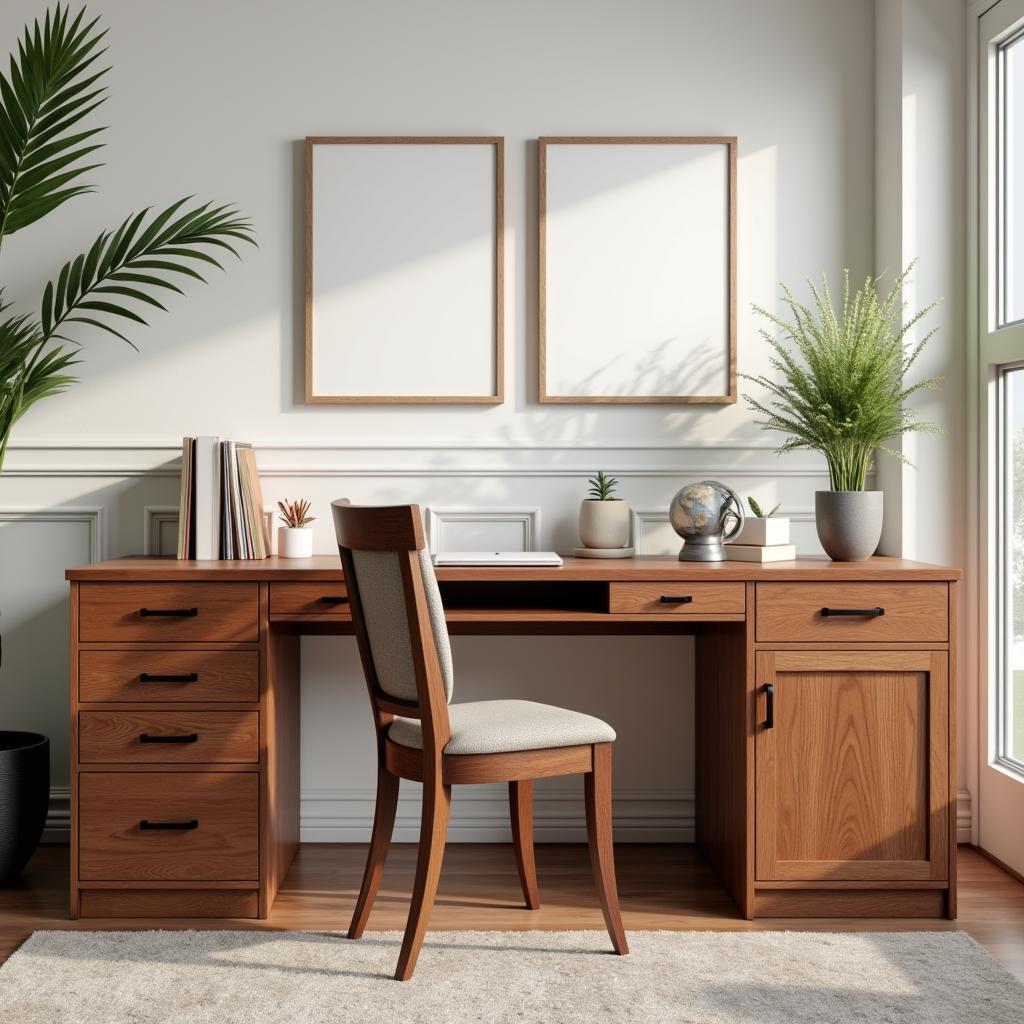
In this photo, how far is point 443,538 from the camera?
115 inches

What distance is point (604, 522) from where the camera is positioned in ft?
9.14

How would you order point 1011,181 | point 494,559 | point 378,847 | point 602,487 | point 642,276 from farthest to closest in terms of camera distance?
1. point 642,276
2. point 602,487
3. point 1011,181
4. point 494,559
5. point 378,847

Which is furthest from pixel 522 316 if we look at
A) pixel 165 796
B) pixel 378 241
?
pixel 165 796

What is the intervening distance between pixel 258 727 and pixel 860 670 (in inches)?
53.7

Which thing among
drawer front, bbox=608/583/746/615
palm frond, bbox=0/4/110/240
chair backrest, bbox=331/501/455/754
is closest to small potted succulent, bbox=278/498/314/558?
chair backrest, bbox=331/501/455/754

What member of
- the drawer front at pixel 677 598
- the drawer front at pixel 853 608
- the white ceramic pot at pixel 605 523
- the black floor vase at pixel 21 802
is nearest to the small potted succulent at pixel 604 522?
the white ceramic pot at pixel 605 523

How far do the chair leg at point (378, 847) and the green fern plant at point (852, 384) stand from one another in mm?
1321

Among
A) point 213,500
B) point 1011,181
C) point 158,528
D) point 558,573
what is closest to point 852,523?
point 558,573

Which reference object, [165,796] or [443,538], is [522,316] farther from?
[165,796]

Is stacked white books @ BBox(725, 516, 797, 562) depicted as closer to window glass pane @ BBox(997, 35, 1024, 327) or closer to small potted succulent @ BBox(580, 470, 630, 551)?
small potted succulent @ BBox(580, 470, 630, 551)

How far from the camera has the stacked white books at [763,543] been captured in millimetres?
2604

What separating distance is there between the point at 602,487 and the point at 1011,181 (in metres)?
1.31

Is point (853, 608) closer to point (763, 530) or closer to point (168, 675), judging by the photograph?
point (763, 530)

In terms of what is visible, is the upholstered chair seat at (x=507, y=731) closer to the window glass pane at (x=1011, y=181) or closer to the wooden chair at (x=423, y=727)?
the wooden chair at (x=423, y=727)
